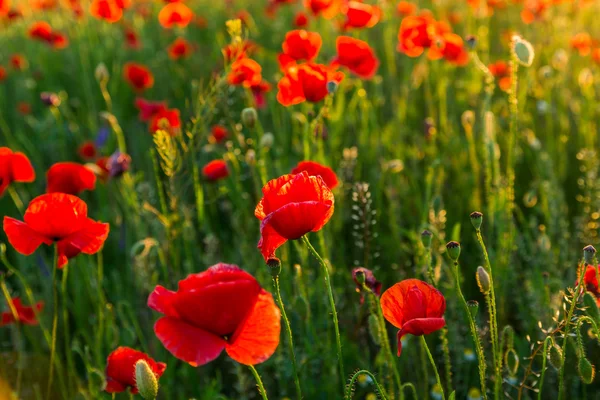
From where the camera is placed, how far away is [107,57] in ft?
15.8

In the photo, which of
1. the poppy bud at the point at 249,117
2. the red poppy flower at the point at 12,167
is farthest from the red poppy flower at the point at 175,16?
the red poppy flower at the point at 12,167

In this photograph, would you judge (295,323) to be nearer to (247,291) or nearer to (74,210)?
(74,210)

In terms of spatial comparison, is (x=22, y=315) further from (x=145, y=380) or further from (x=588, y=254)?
(x=588, y=254)

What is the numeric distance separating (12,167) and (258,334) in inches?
42.0

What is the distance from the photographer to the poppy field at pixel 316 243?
3.75ft

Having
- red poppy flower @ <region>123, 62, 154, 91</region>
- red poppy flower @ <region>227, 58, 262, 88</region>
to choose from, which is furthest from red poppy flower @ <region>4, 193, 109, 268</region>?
red poppy flower @ <region>123, 62, 154, 91</region>

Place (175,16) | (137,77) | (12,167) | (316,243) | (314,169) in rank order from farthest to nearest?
(175,16) < (137,77) < (316,243) < (12,167) < (314,169)

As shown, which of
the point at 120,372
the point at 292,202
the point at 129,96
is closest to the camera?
the point at 292,202

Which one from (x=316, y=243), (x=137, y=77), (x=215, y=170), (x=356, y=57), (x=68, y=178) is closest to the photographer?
(x=68, y=178)

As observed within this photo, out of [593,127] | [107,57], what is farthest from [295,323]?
[107,57]

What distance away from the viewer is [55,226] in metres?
1.39

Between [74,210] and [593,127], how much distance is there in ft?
7.21

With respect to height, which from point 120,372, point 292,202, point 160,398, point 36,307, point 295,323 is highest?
point 292,202

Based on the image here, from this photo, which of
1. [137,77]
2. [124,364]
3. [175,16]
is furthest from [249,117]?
[175,16]
